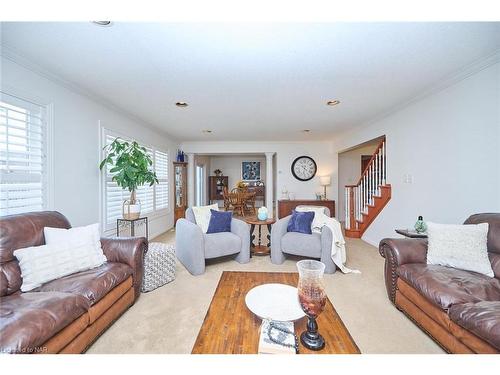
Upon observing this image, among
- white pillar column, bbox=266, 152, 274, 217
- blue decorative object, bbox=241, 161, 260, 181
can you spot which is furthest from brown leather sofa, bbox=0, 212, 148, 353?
blue decorative object, bbox=241, 161, 260, 181

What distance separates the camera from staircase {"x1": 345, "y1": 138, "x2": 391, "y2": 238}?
3984 mm

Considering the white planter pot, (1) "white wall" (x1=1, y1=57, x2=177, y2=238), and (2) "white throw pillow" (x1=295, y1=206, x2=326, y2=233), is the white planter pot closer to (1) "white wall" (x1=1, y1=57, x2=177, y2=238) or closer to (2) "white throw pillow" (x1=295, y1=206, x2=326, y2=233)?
(1) "white wall" (x1=1, y1=57, x2=177, y2=238)

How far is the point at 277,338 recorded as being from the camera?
1.04m

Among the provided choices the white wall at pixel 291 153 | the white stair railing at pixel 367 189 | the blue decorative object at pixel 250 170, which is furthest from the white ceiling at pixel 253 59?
the blue decorative object at pixel 250 170

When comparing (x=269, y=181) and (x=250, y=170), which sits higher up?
(x=250, y=170)

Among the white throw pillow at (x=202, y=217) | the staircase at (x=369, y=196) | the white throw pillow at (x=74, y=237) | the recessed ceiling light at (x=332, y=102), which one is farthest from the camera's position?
the staircase at (x=369, y=196)

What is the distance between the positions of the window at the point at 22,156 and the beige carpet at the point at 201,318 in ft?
4.78

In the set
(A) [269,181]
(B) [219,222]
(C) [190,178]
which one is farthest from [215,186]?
(B) [219,222]

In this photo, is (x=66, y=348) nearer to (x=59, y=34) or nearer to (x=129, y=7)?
(x=129, y=7)

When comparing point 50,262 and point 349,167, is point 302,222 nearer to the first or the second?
point 50,262

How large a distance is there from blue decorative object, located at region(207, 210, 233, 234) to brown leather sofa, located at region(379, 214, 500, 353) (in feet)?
6.70

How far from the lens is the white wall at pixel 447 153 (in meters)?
2.17

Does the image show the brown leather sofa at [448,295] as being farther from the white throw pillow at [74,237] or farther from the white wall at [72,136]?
the white wall at [72,136]

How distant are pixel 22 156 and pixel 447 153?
14.9ft
